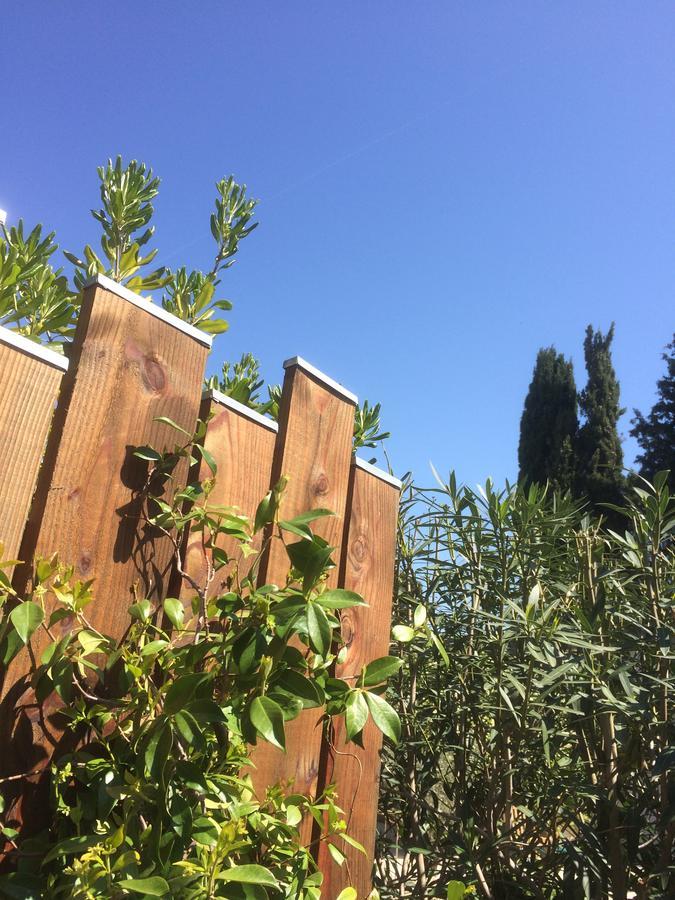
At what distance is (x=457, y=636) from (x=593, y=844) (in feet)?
2.05

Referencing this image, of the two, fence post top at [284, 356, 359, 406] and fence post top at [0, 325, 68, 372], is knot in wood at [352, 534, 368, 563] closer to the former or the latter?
fence post top at [284, 356, 359, 406]

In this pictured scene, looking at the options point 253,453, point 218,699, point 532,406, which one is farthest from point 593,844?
point 532,406

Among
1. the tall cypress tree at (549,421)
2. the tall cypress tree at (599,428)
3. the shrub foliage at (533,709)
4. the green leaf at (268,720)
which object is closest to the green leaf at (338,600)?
the green leaf at (268,720)

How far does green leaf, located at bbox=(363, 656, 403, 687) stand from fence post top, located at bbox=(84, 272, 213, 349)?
0.68 meters

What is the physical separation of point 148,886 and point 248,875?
132 millimetres

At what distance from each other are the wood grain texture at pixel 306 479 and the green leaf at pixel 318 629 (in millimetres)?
406

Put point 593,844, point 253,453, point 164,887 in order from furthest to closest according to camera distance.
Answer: point 593,844 → point 253,453 → point 164,887

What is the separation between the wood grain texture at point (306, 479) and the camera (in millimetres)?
1434

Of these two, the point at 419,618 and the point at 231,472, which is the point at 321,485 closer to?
the point at 231,472

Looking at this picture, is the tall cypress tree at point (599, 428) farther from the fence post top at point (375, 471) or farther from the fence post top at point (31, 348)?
the fence post top at point (31, 348)

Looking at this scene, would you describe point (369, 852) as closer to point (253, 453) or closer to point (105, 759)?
point (105, 759)

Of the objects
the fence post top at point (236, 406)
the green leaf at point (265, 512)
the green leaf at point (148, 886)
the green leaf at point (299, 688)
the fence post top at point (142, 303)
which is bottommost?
the green leaf at point (148, 886)

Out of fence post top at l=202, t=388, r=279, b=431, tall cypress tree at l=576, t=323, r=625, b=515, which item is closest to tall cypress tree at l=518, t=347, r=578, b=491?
tall cypress tree at l=576, t=323, r=625, b=515

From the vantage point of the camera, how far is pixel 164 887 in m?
0.87
